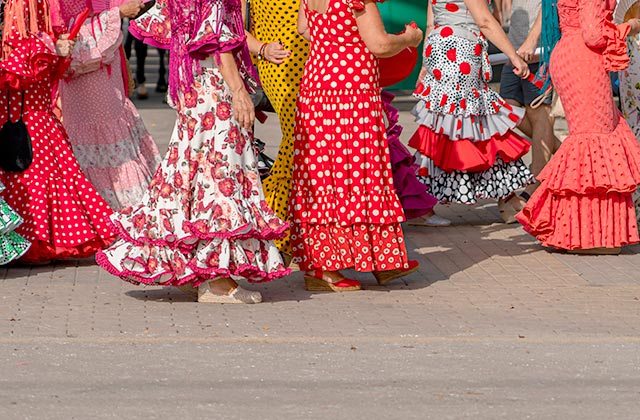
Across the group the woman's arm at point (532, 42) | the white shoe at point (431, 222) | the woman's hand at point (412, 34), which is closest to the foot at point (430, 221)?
the white shoe at point (431, 222)

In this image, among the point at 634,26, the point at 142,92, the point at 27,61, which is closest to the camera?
the point at 27,61

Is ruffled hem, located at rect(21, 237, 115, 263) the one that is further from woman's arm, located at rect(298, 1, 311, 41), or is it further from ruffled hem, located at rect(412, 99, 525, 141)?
ruffled hem, located at rect(412, 99, 525, 141)

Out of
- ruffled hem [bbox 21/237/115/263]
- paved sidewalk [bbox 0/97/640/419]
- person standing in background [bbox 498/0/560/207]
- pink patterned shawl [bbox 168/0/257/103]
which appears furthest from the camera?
person standing in background [bbox 498/0/560/207]

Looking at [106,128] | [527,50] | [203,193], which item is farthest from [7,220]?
[527,50]

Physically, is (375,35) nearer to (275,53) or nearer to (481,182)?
(275,53)

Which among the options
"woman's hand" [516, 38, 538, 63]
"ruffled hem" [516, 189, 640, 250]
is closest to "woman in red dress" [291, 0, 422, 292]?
"ruffled hem" [516, 189, 640, 250]

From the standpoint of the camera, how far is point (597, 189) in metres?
9.16

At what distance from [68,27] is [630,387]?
411cm

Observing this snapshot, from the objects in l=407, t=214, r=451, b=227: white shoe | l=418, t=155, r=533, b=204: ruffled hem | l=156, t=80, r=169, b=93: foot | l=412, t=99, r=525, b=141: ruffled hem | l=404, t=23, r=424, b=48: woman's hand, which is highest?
l=404, t=23, r=424, b=48: woman's hand

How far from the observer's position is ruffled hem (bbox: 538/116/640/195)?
9141 mm

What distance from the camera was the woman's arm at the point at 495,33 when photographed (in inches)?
350

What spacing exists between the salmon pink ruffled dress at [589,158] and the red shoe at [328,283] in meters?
1.61

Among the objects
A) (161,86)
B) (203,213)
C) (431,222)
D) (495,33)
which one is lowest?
(161,86)

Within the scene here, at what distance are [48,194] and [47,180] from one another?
0.26 feet
